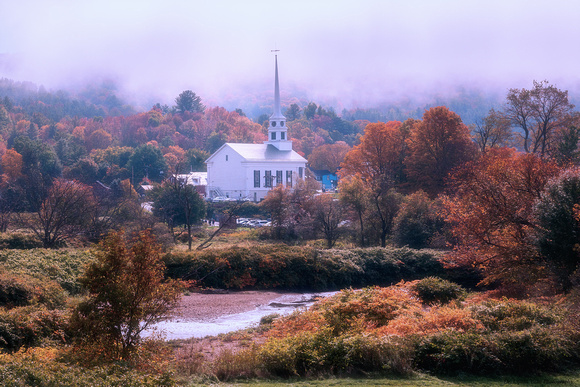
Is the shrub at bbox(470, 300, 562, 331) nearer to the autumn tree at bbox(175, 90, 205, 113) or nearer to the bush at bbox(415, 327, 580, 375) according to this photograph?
the bush at bbox(415, 327, 580, 375)

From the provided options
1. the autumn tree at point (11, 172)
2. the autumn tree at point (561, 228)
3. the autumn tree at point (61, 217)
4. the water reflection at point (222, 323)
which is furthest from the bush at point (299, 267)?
the autumn tree at point (11, 172)

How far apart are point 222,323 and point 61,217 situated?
15463mm

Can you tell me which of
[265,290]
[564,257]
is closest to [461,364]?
[564,257]

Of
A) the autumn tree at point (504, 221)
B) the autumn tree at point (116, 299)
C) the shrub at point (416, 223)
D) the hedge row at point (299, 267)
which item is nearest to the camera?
the autumn tree at point (116, 299)

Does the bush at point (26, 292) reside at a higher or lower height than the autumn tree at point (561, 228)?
lower

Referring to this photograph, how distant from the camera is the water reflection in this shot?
17781 millimetres

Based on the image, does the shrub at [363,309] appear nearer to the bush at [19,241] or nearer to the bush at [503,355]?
the bush at [503,355]

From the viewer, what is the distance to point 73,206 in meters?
32.5

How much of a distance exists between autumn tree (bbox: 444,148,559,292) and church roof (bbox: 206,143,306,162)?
49073 millimetres

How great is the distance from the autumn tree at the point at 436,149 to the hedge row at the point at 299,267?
16.1 m

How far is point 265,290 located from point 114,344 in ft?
52.2

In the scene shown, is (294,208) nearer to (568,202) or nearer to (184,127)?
(568,202)

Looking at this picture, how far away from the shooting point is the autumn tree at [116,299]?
408 inches

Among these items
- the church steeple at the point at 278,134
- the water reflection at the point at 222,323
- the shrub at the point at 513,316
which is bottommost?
the water reflection at the point at 222,323
